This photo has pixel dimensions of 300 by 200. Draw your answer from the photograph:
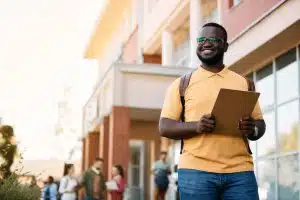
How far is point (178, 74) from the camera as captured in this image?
1767 centimetres

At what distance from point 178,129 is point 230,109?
32 cm

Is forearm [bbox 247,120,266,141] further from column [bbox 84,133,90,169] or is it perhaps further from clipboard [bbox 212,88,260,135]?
column [bbox 84,133,90,169]

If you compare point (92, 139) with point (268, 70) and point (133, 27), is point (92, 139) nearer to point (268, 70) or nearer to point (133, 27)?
point (133, 27)

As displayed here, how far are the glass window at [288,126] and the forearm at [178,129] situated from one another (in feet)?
26.5

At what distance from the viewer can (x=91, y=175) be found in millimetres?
14188

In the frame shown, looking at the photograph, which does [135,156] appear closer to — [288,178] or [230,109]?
[288,178]

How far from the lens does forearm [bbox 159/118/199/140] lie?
3.55 m

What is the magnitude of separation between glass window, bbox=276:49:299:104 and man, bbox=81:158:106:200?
4419mm

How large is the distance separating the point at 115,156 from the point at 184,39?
5764 millimetres

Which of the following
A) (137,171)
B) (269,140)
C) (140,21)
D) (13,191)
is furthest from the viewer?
(137,171)

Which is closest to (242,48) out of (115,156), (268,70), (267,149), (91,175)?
(268,70)

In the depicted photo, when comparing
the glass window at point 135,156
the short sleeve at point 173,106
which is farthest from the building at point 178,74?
the short sleeve at point 173,106

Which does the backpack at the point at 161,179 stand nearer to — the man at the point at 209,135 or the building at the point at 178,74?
the building at the point at 178,74

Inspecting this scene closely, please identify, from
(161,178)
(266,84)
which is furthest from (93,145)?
(266,84)
